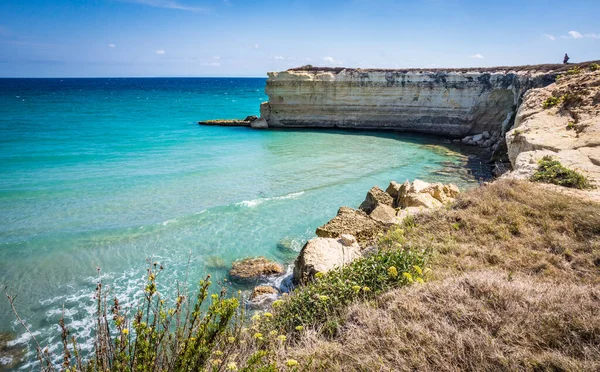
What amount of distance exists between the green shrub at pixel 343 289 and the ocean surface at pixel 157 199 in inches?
185

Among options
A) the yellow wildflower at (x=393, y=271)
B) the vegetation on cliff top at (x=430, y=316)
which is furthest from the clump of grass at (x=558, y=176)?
the yellow wildflower at (x=393, y=271)

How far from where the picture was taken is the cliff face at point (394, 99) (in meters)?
29.9

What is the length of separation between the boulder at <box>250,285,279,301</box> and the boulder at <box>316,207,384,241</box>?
259cm

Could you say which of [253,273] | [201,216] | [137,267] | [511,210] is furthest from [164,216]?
[511,210]

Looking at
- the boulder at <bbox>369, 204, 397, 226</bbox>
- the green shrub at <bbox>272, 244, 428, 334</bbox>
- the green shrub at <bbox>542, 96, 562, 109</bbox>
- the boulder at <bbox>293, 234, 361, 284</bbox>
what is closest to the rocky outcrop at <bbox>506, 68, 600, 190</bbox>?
the green shrub at <bbox>542, 96, 562, 109</bbox>

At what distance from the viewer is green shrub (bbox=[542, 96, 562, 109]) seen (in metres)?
16.0

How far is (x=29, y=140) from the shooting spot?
83.6ft

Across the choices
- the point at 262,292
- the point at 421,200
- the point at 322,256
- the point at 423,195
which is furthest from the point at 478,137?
the point at 262,292

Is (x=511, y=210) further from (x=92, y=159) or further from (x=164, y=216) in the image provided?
(x=92, y=159)

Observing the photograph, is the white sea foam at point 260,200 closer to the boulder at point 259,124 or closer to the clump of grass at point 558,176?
the clump of grass at point 558,176

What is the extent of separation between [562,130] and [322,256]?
39.3ft

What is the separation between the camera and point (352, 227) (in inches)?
393

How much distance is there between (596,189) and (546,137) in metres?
5.43

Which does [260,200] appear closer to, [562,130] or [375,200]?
[375,200]
